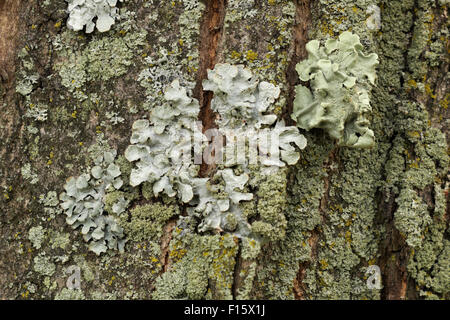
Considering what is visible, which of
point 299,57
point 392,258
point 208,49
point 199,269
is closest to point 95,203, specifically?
point 199,269

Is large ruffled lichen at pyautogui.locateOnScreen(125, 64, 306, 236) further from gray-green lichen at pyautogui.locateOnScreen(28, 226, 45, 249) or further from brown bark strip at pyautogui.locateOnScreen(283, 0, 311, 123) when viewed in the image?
gray-green lichen at pyautogui.locateOnScreen(28, 226, 45, 249)

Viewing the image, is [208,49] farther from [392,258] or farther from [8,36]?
[392,258]

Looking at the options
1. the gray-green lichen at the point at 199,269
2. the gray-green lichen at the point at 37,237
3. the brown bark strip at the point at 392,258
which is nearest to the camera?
the gray-green lichen at the point at 199,269

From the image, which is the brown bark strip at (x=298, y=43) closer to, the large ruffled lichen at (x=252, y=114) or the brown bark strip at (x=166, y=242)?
the large ruffled lichen at (x=252, y=114)

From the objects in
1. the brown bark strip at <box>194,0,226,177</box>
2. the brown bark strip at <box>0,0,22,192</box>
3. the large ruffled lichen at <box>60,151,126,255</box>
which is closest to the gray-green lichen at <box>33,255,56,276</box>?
the large ruffled lichen at <box>60,151,126,255</box>

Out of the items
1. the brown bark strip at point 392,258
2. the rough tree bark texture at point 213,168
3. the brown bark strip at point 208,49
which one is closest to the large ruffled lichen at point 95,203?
the rough tree bark texture at point 213,168
